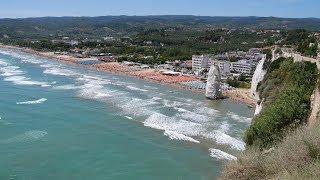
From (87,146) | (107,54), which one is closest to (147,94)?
(87,146)

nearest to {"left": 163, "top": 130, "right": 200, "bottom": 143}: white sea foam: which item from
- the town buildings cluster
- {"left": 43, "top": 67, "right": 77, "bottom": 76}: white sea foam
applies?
the town buildings cluster

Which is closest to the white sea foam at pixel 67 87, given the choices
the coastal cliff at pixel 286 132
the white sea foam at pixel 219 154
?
the coastal cliff at pixel 286 132

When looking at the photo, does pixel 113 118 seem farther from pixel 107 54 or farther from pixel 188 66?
pixel 107 54

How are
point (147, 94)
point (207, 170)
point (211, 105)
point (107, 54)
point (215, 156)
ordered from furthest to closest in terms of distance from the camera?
point (107, 54) → point (147, 94) → point (211, 105) → point (215, 156) → point (207, 170)

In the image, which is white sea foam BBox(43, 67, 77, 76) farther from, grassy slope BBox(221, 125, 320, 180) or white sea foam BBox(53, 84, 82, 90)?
grassy slope BBox(221, 125, 320, 180)

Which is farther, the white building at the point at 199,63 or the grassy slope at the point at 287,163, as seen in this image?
the white building at the point at 199,63

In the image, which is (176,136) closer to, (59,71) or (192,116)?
(192,116)

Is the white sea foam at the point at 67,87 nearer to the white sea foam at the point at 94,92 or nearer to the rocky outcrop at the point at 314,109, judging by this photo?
the white sea foam at the point at 94,92

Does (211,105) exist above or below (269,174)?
below
